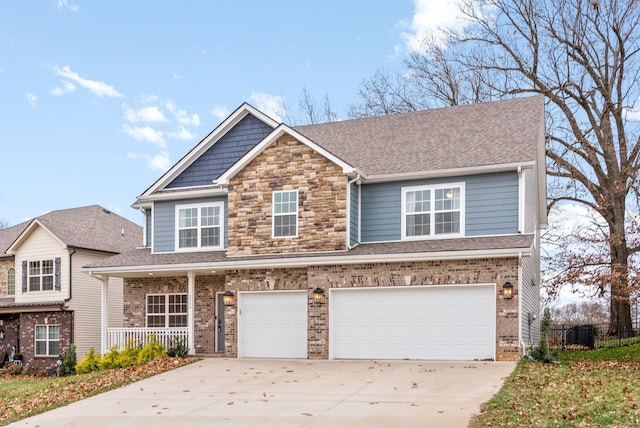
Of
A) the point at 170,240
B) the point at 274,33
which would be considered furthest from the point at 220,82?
the point at 170,240

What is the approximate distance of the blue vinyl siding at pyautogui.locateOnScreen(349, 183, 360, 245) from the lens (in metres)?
19.4

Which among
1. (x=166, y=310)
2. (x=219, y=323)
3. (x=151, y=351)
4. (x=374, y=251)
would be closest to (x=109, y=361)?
(x=151, y=351)

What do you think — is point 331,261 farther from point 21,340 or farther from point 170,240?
point 21,340

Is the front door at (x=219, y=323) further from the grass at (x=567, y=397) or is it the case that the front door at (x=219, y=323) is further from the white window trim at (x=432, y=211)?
the grass at (x=567, y=397)

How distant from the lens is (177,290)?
74.1 feet

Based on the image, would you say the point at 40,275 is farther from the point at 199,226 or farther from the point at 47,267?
the point at 199,226

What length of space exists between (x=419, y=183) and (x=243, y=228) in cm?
524

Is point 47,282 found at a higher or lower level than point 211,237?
lower

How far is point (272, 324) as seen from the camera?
784 inches

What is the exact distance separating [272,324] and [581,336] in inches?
475

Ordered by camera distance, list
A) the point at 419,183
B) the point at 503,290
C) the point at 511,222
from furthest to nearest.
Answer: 1. the point at 419,183
2. the point at 511,222
3. the point at 503,290

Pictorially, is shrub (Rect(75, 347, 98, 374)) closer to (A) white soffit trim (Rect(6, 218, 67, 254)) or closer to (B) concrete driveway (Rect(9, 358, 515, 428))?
(B) concrete driveway (Rect(9, 358, 515, 428))

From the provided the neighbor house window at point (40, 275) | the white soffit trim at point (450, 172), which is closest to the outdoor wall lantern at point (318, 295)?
the white soffit trim at point (450, 172)

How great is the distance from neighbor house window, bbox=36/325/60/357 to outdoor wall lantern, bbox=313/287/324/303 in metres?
14.6
